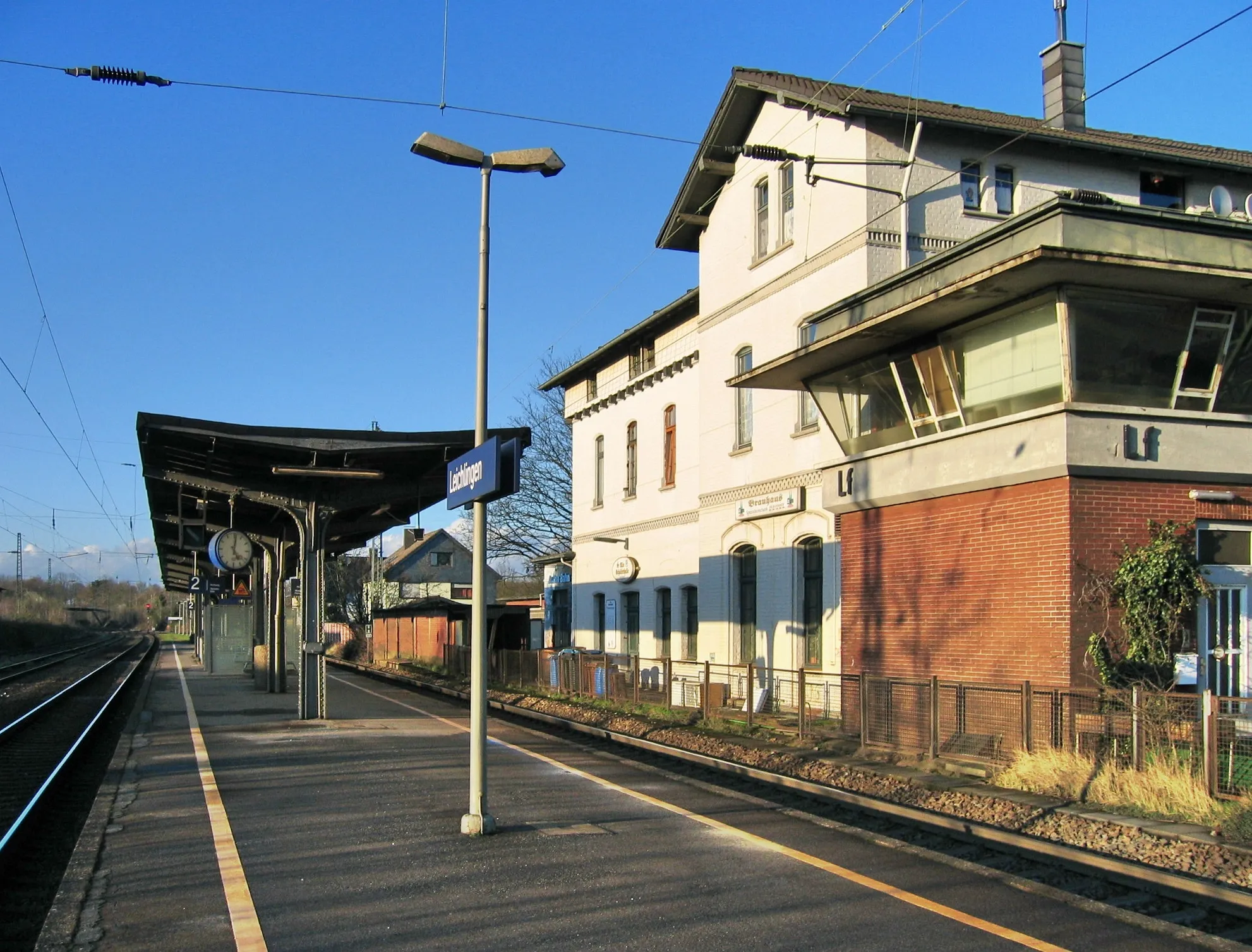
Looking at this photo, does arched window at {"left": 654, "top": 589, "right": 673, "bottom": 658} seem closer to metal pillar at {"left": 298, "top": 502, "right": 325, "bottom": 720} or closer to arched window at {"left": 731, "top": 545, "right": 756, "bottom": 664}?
arched window at {"left": 731, "top": 545, "right": 756, "bottom": 664}

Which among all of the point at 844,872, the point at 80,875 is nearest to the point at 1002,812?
the point at 844,872

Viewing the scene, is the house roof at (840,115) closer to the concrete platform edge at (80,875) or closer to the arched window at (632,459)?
the arched window at (632,459)

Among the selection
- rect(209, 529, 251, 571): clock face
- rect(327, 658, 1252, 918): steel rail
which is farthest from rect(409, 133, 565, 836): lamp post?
rect(209, 529, 251, 571): clock face

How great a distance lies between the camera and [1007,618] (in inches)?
537

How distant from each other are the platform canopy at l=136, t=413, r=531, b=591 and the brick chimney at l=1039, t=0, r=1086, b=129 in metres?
12.8

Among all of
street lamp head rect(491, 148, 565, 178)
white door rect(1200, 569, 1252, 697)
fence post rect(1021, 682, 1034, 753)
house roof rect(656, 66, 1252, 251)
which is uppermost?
house roof rect(656, 66, 1252, 251)

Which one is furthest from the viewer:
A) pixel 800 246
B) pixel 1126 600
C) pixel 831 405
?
pixel 800 246

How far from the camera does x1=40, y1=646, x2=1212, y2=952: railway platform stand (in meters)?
6.71

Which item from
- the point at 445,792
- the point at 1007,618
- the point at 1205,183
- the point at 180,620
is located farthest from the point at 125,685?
the point at 180,620

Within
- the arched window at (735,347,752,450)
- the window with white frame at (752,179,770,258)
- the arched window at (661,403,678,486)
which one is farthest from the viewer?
the arched window at (661,403,678,486)

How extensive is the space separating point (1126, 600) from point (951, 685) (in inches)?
85.3

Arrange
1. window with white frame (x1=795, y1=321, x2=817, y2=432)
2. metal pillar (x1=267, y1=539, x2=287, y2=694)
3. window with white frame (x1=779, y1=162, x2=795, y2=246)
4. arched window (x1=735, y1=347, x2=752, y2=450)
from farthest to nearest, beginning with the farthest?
metal pillar (x1=267, y1=539, x2=287, y2=694) < arched window (x1=735, y1=347, x2=752, y2=450) < window with white frame (x1=779, y1=162, x2=795, y2=246) < window with white frame (x1=795, y1=321, x2=817, y2=432)

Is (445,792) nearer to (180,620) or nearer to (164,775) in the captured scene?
(164,775)

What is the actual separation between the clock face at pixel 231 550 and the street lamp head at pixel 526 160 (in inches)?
642
